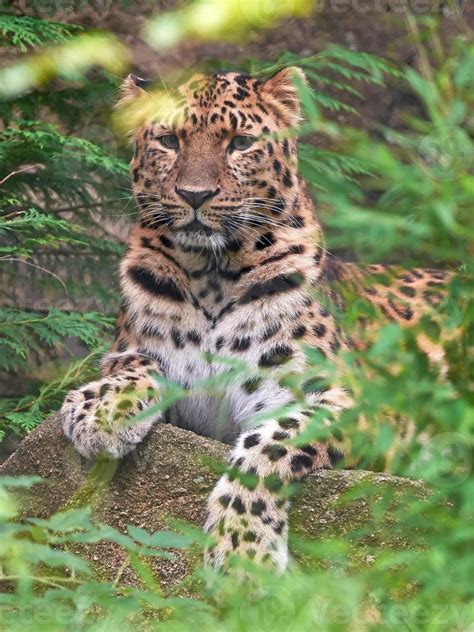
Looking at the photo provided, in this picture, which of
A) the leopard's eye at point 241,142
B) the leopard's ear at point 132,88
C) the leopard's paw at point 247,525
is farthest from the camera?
the leopard's ear at point 132,88

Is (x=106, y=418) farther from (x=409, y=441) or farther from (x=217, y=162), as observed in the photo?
(x=409, y=441)

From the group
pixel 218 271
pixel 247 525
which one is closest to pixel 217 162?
pixel 218 271

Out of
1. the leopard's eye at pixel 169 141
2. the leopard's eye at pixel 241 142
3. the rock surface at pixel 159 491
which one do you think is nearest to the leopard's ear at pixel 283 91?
the leopard's eye at pixel 241 142

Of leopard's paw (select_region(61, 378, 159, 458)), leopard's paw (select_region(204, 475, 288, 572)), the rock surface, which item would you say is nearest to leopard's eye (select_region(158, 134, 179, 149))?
leopard's paw (select_region(61, 378, 159, 458))

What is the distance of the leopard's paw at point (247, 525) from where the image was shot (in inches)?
187

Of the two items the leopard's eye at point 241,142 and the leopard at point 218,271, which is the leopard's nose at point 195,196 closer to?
the leopard at point 218,271

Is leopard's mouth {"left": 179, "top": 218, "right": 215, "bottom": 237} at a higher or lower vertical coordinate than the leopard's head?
lower

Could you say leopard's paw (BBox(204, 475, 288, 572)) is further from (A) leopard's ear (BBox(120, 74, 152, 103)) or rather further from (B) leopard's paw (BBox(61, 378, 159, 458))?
(A) leopard's ear (BBox(120, 74, 152, 103))

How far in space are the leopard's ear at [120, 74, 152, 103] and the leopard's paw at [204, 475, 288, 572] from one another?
2.24 metres

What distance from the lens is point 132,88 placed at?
627 cm

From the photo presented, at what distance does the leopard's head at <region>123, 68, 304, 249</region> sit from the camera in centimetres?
560

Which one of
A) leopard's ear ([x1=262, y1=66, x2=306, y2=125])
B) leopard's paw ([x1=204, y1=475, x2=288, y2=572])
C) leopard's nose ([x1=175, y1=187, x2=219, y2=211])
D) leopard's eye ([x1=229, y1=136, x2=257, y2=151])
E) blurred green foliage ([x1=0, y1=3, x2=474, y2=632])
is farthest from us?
leopard's ear ([x1=262, y1=66, x2=306, y2=125])

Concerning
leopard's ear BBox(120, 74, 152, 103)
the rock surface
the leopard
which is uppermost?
leopard's ear BBox(120, 74, 152, 103)

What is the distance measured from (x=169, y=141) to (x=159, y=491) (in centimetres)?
172
